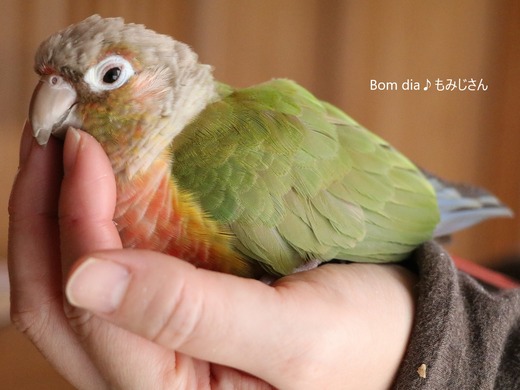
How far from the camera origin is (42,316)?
2.14ft

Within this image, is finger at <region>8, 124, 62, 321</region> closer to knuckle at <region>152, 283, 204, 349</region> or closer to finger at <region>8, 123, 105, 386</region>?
finger at <region>8, 123, 105, 386</region>

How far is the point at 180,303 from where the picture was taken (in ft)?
1.54

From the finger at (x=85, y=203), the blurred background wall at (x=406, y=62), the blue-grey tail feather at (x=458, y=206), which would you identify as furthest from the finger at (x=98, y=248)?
the blurred background wall at (x=406, y=62)

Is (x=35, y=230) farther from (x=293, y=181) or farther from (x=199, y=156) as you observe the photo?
(x=293, y=181)

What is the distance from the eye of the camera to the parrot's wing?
2.15ft

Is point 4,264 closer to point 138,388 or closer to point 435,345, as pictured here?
point 138,388

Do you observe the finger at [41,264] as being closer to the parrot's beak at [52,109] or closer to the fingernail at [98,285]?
the parrot's beak at [52,109]

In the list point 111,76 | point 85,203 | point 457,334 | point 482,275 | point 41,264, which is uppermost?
point 111,76

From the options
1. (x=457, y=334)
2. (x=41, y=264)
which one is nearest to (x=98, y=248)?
(x=41, y=264)

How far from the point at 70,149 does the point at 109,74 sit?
11 centimetres

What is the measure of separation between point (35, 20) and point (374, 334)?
100cm

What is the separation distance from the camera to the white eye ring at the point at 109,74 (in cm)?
64

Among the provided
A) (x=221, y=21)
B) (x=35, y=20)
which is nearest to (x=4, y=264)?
(x=35, y=20)

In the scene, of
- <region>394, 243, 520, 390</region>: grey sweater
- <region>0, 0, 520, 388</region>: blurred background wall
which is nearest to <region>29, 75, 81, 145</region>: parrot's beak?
<region>394, 243, 520, 390</region>: grey sweater
